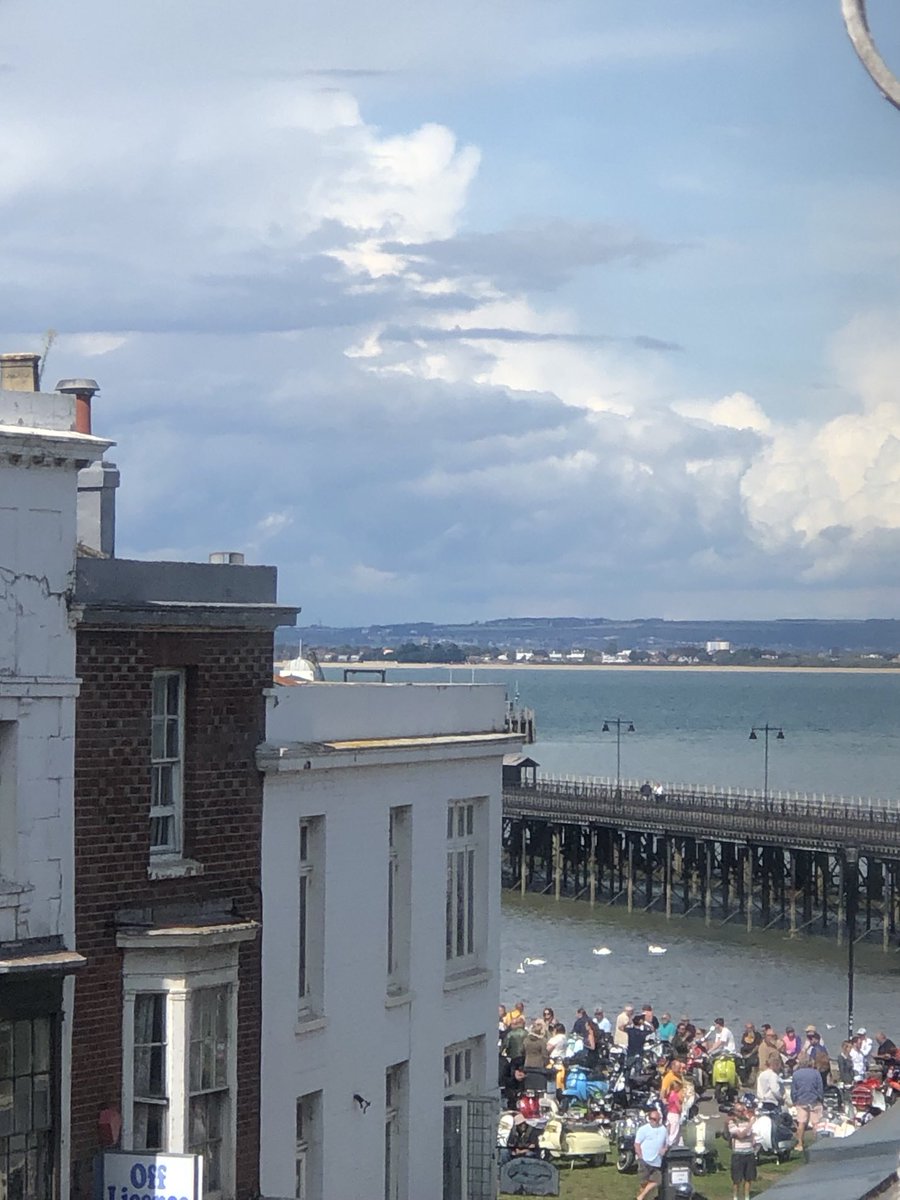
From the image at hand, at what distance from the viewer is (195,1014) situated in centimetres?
1605

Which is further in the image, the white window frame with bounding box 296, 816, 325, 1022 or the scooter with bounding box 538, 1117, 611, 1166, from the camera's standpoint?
the scooter with bounding box 538, 1117, 611, 1166

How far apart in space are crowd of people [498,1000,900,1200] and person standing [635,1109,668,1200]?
0.01 m

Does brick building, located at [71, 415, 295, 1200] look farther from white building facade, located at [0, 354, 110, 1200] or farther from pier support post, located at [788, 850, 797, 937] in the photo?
pier support post, located at [788, 850, 797, 937]

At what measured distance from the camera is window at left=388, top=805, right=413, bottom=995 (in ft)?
64.1

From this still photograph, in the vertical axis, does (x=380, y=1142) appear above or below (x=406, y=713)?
below

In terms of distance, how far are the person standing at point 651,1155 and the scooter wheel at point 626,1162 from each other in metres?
2.00

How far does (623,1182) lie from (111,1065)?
12503 mm

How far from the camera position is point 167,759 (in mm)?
16562

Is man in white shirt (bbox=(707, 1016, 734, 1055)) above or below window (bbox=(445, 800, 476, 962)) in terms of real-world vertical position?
below

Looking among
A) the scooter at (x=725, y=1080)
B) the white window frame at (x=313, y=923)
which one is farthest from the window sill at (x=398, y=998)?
the scooter at (x=725, y=1080)

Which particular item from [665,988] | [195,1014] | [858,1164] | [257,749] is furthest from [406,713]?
[665,988]

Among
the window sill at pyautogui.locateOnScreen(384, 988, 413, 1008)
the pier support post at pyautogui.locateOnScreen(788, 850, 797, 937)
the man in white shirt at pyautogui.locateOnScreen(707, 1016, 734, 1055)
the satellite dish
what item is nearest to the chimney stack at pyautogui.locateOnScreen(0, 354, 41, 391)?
the window sill at pyautogui.locateOnScreen(384, 988, 413, 1008)

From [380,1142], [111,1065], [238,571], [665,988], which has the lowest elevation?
[665,988]

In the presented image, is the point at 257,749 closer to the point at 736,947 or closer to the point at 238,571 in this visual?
the point at 238,571
